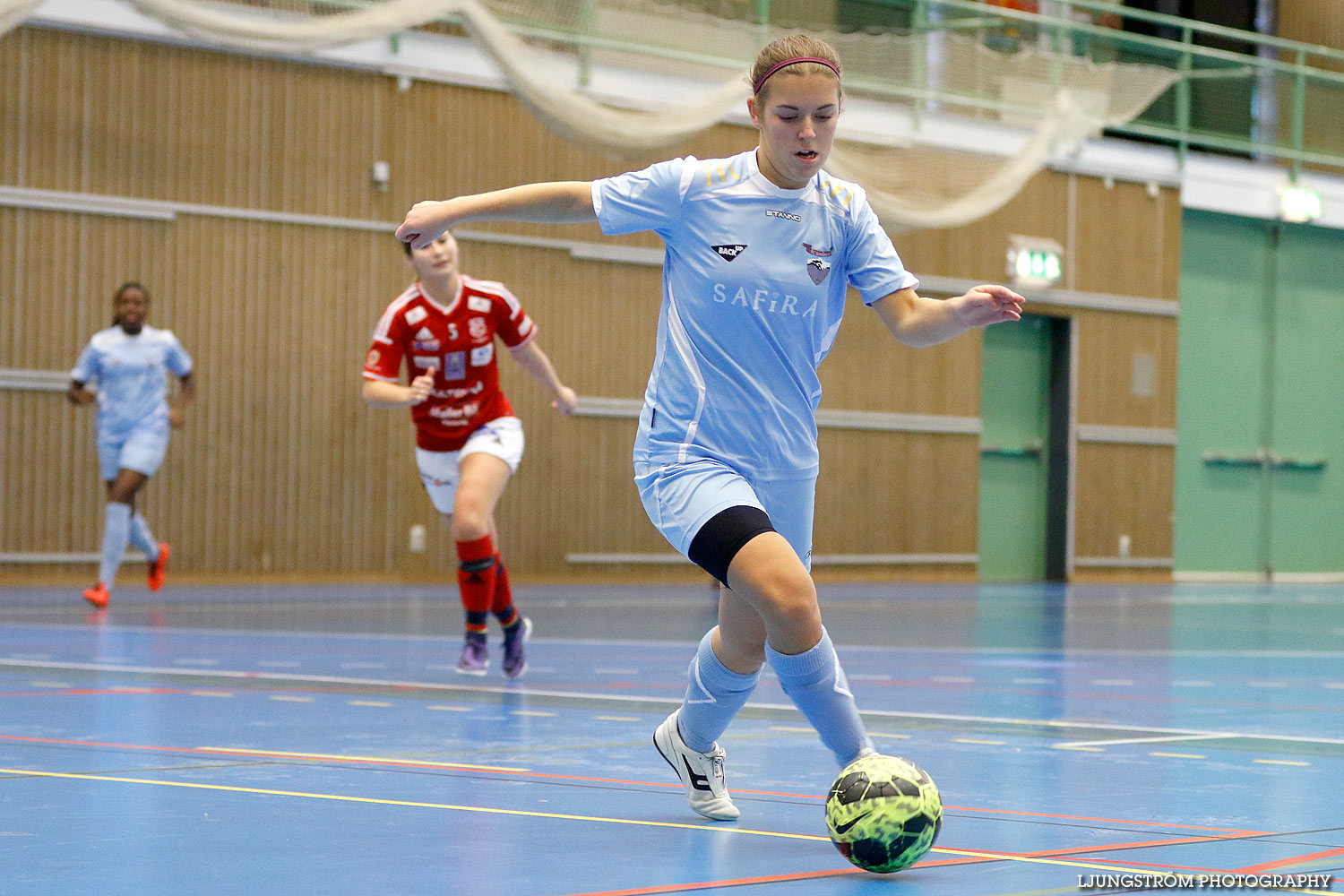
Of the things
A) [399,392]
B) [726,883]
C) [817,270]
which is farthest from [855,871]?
[399,392]

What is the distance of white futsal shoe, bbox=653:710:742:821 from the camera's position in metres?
4.24

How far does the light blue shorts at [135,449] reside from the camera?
44.1ft

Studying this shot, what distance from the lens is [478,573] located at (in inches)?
325

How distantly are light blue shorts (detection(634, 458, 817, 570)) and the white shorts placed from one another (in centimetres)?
415

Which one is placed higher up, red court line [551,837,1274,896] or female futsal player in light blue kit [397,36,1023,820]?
female futsal player in light blue kit [397,36,1023,820]

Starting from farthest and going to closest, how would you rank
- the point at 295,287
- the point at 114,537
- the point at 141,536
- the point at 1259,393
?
the point at 1259,393, the point at 295,287, the point at 141,536, the point at 114,537

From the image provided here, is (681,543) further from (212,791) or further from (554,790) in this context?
(212,791)

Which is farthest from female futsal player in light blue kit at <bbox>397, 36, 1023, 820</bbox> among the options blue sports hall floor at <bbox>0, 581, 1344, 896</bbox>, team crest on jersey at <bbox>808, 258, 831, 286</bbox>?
blue sports hall floor at <bbox>0, 581, 1344, 896</bbox>

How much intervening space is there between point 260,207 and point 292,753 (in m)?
12.2

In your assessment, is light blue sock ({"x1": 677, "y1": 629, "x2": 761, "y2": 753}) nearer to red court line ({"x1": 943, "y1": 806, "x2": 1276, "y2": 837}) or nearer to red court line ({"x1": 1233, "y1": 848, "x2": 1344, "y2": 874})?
red court line ({"x1": 943, "y1": 806, "x2": 1276, "y2": 837})

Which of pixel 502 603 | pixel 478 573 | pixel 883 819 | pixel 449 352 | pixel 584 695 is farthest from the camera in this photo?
pixel 449 352

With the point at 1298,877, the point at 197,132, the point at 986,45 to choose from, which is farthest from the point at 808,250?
the point at 986,45

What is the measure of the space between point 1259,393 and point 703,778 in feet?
75.5

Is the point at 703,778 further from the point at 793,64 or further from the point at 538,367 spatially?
the point at 538,367
